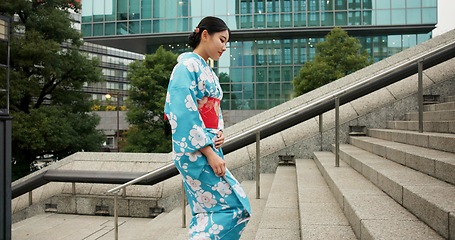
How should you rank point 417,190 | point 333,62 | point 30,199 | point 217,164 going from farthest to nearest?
1. point 333,62
2. point 30,199
3. point 417,190
4. point 217,164

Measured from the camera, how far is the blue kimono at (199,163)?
1784 millimetres

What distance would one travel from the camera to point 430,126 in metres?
4.70

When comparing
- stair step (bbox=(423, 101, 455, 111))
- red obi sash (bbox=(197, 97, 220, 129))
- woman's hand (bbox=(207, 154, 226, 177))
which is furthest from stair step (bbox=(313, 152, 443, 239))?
stair step (bbox=(423, 101, 455, 111))

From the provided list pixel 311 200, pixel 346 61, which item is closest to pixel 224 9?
pixel 346 61

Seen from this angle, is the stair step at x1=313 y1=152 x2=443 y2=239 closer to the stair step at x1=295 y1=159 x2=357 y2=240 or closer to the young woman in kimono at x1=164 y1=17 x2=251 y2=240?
the stair step at x1=295 y1=159 x2=357 y2=240

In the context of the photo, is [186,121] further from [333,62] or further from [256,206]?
[333,62]

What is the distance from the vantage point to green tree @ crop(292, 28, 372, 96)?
18.8 m

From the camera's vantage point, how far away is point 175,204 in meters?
6.31

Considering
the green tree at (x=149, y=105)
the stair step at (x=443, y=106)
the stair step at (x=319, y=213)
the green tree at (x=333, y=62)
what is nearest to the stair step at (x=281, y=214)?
the stair step at (x=319, y=213)

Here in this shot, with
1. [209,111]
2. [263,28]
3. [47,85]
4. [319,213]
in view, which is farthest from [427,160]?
[263,28]

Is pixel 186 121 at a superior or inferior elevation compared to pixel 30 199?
superior

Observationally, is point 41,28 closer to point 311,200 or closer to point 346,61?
point 311,200

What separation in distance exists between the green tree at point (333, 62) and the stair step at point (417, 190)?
50.5ft

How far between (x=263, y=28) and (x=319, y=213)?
88.6ft
